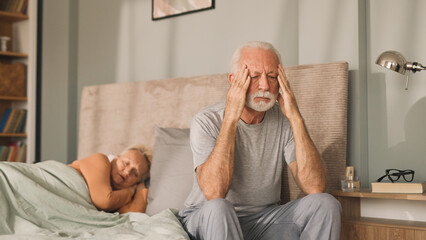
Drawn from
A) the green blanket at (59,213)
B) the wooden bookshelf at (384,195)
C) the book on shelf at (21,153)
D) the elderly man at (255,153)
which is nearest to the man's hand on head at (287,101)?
the elderly man at (255,153)

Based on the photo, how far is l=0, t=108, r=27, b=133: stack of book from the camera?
456 centimetres

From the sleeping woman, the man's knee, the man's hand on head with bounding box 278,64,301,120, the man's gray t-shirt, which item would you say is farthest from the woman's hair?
the man's knee

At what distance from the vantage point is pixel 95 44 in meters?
4.25

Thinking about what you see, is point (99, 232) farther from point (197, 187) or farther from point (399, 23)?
point (399, 23)

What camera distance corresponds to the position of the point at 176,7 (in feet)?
12.0

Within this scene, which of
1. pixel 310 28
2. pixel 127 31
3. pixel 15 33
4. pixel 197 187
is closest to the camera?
pixel 197 187

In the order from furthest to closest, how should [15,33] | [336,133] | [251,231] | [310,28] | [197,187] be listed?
1. [15,33]
2. [310,28]
3. [336,133]
4. [197,187]
5. [251,231]

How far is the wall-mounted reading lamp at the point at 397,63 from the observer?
94.4 inches

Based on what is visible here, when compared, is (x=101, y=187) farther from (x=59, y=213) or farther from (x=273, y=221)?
(x=273, y=221)

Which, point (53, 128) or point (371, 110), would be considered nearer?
point (371, 110)

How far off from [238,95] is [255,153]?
0.28 m

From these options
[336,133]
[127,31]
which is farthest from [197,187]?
[127,31]

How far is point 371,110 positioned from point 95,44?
2.44 m

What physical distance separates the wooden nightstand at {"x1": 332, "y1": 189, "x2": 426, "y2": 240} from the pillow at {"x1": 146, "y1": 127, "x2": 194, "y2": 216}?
0.81 m
